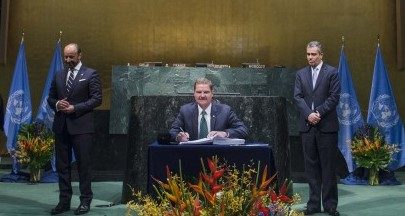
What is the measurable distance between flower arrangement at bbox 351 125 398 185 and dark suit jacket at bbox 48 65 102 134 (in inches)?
166

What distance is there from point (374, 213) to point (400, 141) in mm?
3417

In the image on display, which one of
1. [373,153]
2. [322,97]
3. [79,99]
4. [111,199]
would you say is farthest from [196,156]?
[373,153]

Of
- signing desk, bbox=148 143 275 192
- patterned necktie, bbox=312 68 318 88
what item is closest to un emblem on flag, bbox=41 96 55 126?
patterned necktie, bbox=312 68 318 88

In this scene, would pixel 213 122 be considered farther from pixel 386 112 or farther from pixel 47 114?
pixel 386 112

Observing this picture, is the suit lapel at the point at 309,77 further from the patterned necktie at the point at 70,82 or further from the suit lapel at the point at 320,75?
the patterned necktie at the point at 70,82

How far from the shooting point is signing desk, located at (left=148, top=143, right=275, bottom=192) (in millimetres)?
4117

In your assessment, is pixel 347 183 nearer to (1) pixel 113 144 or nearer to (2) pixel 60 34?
(1) pixel 113 144

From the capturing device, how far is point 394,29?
994 centimetres

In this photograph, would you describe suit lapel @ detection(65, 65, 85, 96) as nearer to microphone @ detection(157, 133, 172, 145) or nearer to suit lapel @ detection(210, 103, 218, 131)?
suit lapel @ detection(210, 103, 218, 131)

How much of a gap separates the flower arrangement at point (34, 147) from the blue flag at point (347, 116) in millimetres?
4143

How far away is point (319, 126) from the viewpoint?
19.2ft

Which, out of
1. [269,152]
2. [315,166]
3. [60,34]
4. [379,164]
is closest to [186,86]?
[60,34]

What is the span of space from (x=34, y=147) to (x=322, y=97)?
165 inches

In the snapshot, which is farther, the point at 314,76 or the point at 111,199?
the point at 111,199
